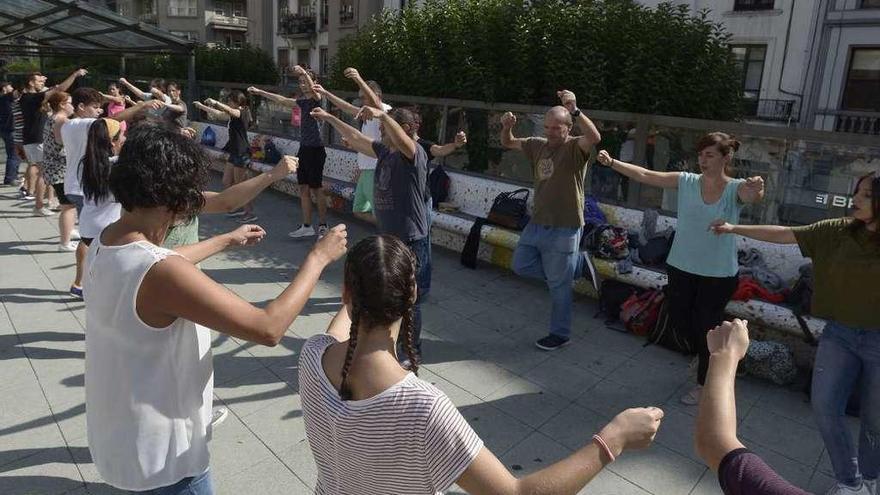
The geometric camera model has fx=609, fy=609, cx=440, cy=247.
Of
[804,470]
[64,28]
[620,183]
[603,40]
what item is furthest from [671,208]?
[64,28]

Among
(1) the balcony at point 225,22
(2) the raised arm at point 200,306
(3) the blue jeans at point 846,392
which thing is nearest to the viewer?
(2) the raised arm at point 200,306

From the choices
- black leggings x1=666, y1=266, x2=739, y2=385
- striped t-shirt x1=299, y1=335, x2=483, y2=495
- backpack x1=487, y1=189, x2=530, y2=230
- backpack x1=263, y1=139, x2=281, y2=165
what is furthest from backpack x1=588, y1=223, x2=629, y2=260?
backpack x1=263, y1=139, x2=281, y2=165

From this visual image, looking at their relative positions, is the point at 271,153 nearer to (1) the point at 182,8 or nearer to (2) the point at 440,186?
(2) the point at 440,186

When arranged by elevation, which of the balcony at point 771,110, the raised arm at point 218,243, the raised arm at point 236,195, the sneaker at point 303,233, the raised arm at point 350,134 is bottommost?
→ the sneaker at point 303,233

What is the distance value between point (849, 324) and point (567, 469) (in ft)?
7.34

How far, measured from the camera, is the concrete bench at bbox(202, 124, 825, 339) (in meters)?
4.77

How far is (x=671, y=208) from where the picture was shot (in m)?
6.21

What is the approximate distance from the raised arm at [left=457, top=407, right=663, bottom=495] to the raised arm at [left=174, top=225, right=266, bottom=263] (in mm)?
1489

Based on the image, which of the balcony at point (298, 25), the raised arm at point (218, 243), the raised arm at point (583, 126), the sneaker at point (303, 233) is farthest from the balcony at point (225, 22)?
the raised arm at point (218, 243)

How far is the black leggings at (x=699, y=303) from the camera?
12.9 feet

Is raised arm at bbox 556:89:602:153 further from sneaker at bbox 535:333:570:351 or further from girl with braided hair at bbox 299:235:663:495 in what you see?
girl with braided hair at bbox 299:235:663:495

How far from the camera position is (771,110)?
2247 centimetres

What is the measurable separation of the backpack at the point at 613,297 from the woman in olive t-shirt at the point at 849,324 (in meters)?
2.42

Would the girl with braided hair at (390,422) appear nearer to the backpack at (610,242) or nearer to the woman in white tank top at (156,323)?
the woman in white tank top at (156,323)
